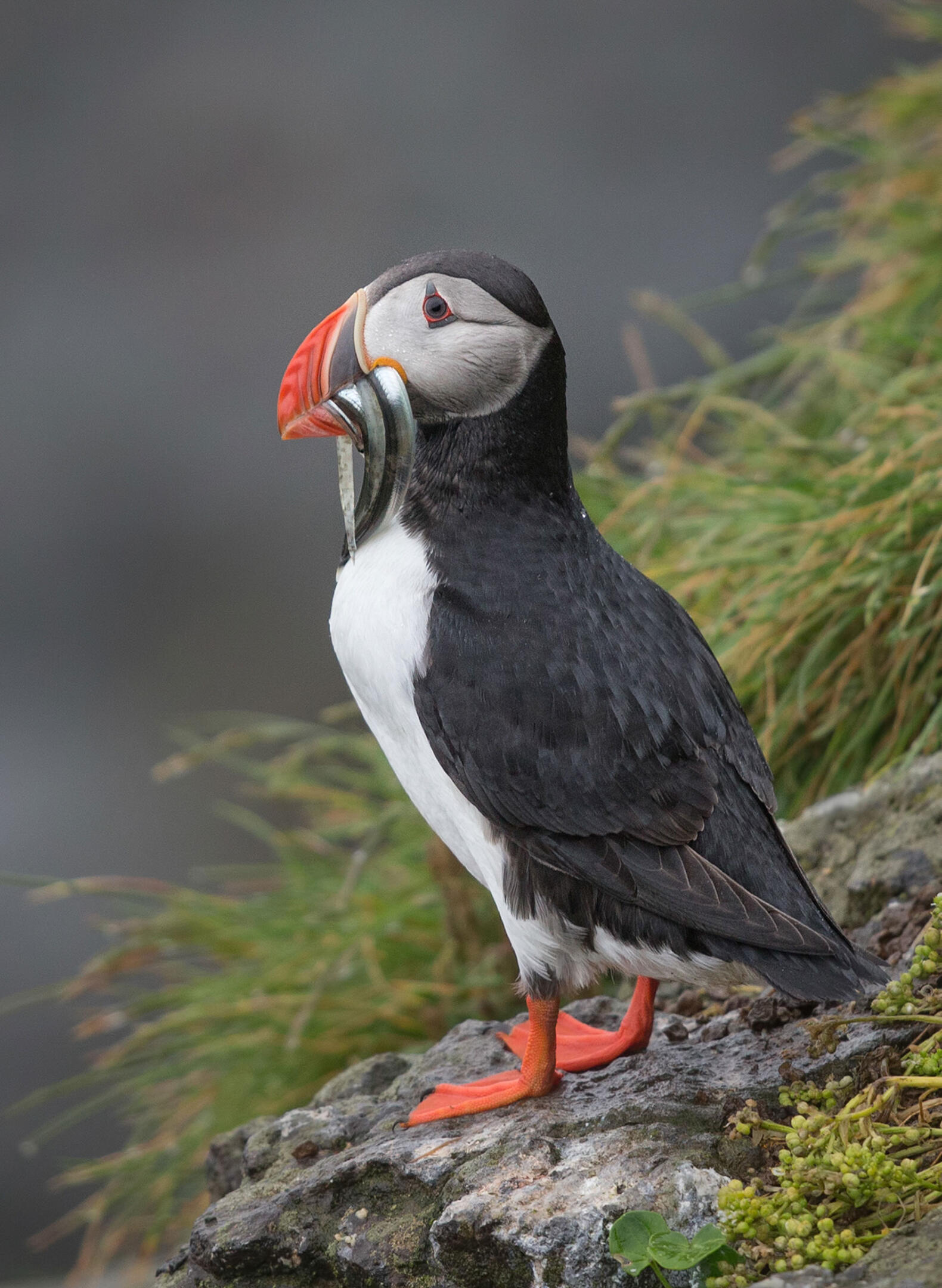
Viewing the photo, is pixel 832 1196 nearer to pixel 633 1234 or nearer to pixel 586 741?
pixel 633 1234

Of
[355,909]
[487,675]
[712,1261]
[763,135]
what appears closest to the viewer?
[712,1261]

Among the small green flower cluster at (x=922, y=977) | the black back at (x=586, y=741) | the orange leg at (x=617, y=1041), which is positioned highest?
the black back at (x=586, y=741)

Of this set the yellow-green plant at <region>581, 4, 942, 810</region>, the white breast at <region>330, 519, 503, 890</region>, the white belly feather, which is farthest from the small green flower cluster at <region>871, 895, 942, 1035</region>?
the yellow-green plant at <region>581, 4, 942, 810</region>

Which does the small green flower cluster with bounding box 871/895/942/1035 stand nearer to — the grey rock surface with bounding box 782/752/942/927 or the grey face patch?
the grey rock surface with bounding box 782/752/942/927

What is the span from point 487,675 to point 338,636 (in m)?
0.33

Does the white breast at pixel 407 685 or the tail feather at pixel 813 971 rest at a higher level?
the white breast at pixel 407 685

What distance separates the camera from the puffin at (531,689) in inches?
85.7

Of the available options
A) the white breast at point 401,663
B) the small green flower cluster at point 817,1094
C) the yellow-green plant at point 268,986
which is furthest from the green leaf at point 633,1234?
the yellow-green plant at point 268,986

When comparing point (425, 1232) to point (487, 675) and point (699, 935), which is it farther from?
point (487, 675)

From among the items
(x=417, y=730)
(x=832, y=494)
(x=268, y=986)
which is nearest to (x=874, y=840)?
(x=832, y=494)

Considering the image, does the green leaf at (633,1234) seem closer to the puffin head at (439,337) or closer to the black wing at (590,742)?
the black wing at (590,742)

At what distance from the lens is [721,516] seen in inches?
148

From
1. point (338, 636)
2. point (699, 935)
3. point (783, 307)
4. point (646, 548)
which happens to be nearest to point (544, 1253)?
point (699, 935)

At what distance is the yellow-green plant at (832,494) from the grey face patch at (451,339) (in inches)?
45.7
